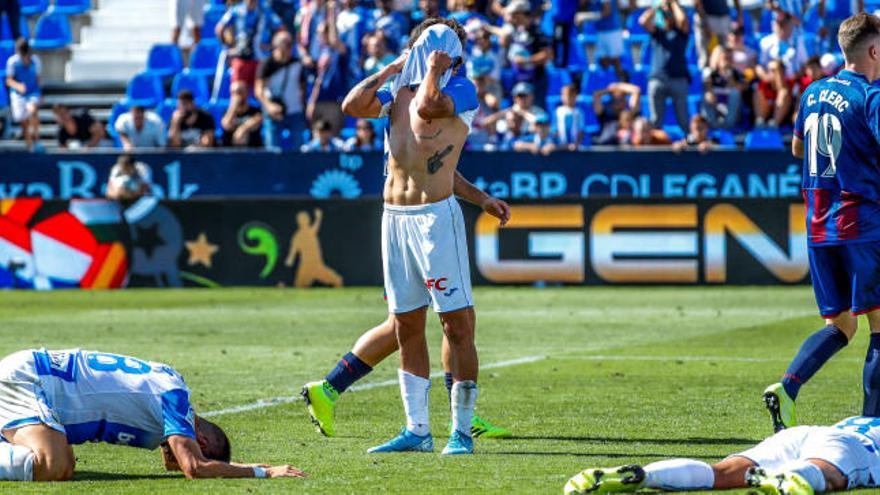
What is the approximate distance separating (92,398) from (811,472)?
10.9 ft

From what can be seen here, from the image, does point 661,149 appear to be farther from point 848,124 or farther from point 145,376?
point 145,376

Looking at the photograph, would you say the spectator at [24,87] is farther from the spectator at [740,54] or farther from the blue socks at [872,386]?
the blue socks at [872,386]

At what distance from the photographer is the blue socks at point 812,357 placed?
974 centimetres

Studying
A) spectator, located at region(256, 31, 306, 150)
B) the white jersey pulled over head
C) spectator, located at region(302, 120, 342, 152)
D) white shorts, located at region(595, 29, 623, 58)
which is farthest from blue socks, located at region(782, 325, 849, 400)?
white shorts, located at region(595, 29, 623, 58)

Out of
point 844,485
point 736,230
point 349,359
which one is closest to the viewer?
point 844,485

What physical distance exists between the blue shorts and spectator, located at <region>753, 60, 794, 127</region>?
1617 cm

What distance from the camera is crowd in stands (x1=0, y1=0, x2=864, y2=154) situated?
85.0 ft

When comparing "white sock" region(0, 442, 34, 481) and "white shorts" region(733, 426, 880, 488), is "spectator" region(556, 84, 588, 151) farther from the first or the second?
"white shorts" region(733, 426, 880, 488)

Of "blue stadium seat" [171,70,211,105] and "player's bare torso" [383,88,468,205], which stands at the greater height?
"player's bare torso" [383,88,468,205]

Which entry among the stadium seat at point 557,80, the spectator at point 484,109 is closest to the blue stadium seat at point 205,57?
the spectator at point 484,109

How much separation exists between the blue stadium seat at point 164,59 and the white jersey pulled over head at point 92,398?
22886 mm

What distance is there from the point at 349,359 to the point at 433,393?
8.66 feet

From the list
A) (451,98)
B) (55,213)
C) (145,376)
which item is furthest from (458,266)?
(55,213)

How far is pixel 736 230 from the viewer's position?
2373 centimetres
